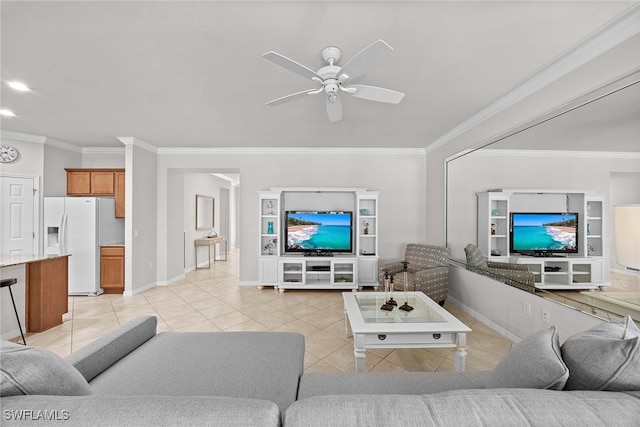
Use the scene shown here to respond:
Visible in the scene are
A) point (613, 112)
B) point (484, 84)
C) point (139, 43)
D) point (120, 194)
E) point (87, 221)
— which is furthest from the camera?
point (120, 194)

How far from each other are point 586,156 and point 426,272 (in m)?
2.08

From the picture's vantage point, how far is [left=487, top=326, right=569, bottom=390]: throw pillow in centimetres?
91

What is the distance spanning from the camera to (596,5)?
1686 mm

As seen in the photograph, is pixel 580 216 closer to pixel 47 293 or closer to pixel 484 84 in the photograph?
pixel 484 84

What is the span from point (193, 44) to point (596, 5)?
2.63 m

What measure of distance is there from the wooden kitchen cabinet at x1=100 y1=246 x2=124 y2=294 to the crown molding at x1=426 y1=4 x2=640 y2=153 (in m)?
5.77

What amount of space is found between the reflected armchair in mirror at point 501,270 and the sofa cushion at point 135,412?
298cm

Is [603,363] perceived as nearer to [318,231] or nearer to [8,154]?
[318,231]

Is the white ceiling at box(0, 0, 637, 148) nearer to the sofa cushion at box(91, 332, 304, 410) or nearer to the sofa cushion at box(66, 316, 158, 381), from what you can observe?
the sofa cushion at box(66, 316, 158, 381)

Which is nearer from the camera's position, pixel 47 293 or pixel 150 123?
pixel 47 293

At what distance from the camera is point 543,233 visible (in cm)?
264

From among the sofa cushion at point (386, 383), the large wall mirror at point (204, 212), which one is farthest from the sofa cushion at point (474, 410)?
the large wall mirror at point (204, 212)

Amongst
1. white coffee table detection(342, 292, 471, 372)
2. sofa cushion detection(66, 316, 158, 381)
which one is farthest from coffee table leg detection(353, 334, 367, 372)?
sofa cushion detection(66, 316, 158, 381)

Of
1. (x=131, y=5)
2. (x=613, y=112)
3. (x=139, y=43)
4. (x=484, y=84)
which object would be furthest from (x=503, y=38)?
(x=139, y=43)
